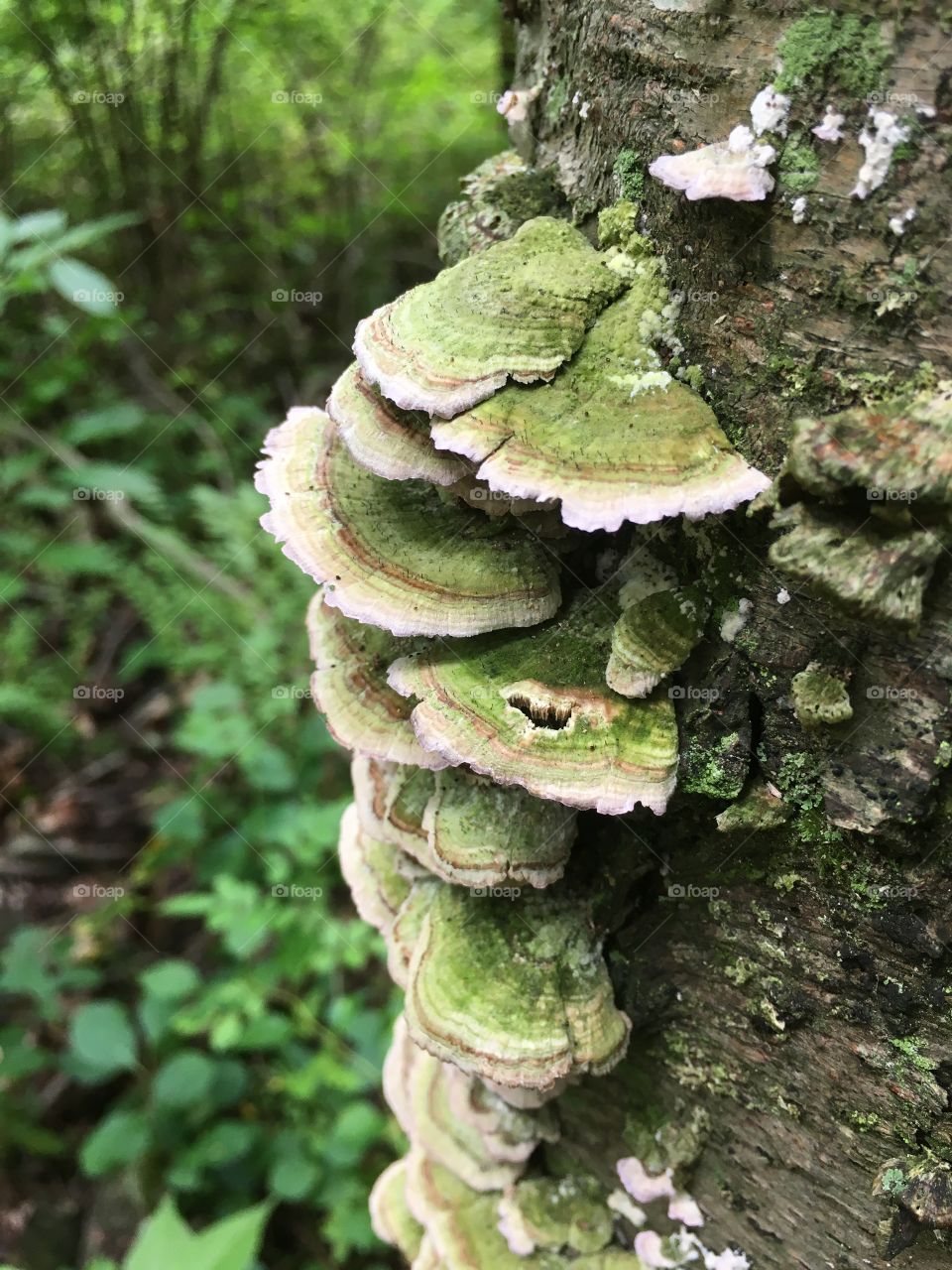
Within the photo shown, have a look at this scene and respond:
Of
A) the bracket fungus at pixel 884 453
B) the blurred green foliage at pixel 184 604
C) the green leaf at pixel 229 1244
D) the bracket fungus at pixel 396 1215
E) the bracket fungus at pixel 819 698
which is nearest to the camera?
the bracket fungus at pixel 884 453

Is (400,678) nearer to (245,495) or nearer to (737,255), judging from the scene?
(737,255)

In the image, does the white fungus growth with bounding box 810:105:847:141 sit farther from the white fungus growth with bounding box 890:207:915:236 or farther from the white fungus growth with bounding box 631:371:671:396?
the white fungus growth with bounding box 631:371:671:396

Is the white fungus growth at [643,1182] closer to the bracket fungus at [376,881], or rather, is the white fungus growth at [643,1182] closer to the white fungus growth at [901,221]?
the bracket fungus at [376,881]

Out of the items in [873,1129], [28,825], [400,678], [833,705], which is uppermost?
[833,705]

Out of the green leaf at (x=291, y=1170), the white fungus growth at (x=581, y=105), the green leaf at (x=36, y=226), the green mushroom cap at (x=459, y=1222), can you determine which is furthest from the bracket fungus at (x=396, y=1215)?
the green leaf at (x=36, y=226)

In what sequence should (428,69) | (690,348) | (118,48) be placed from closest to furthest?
(690,348) → (118,48) → (428,69)

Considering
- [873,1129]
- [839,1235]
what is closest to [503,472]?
[873,1129]
